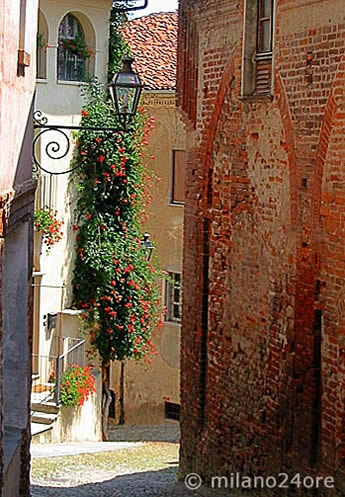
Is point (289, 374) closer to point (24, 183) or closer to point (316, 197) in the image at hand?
point (316, 197)

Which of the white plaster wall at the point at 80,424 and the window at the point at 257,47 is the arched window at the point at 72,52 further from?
the window at the point at 257,47

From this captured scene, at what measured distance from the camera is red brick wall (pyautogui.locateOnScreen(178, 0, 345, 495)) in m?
10.0

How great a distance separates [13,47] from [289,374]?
423 cm

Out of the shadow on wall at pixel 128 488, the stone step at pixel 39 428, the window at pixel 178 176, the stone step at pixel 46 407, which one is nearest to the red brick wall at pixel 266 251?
the shadow on wall at pixel 128 488

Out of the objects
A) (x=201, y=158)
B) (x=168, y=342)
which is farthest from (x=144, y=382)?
(x=201, y=158)

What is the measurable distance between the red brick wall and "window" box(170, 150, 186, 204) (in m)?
10.4

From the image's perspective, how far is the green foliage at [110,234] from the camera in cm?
2044

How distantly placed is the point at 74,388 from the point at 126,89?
932 centimetres

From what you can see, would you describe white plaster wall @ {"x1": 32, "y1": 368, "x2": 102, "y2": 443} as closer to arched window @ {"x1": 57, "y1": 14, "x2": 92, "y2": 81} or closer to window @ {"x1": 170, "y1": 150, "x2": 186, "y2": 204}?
window @ {"x1": 170, "y1": 150, "x2": 186, "y2": 204}

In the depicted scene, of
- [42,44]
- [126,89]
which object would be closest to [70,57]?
[42,44]

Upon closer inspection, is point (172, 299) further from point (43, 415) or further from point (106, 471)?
point (106, 471)

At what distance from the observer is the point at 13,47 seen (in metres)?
9.23

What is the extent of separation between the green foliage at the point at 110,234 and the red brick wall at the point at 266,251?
6281 mm

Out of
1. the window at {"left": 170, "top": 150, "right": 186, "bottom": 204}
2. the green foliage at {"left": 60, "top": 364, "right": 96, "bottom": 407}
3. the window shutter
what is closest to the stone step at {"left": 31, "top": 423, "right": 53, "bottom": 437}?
the green foliage at {"left": 60, "top": 364, "right": 96, "bottom": 407}
